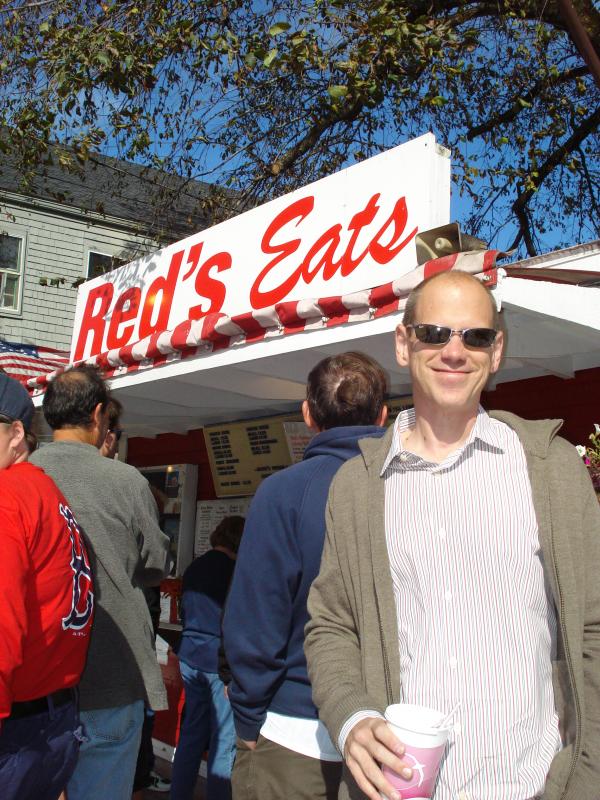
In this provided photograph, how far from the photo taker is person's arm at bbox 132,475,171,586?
3.13m

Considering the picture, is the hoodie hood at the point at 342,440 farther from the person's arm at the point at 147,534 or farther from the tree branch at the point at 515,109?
the tree branch at the point at 515,109

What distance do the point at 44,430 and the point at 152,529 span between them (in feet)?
16.7

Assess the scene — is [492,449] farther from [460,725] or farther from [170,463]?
[170,463]

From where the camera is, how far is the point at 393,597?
1.68 m

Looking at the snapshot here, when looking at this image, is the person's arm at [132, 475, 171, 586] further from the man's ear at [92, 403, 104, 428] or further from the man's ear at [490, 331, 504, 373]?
the man's ear at [490, 331, 504, 373]

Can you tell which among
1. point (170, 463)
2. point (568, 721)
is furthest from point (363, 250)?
point (170, 463)

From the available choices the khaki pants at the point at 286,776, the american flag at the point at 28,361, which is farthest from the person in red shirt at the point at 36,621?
the american flag at the point at 28,361

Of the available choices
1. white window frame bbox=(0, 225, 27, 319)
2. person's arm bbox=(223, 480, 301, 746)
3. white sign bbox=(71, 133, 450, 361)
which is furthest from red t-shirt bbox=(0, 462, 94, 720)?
white window frame bbox=(0, 225, 27, 319)

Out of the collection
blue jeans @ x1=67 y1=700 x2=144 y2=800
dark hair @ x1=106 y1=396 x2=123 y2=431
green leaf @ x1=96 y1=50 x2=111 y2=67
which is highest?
green leaf @ x1=96 y1=50 x2=111 y2=67

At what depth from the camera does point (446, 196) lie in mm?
4297

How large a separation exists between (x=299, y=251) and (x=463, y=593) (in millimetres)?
3472

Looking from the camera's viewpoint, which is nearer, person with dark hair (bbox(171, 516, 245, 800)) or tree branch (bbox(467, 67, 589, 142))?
person with dark hair (bbox(171, 516, 245, 800))

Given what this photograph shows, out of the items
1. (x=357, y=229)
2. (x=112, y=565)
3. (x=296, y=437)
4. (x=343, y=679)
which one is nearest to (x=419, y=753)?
(x=343, y=679)

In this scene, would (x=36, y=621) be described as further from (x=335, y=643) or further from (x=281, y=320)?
(x=281, y=320)
